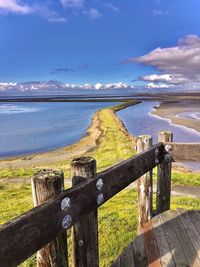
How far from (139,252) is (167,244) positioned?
408mm

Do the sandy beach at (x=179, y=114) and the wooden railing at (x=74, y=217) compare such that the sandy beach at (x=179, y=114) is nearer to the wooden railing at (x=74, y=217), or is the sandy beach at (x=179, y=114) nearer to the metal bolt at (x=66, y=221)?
the wooden railing at (x=74, y=217)

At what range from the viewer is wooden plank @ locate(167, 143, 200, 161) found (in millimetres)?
A: 4523

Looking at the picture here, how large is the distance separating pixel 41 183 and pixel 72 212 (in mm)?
414

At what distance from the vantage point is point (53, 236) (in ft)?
7.02

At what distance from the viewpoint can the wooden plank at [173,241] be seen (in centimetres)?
342

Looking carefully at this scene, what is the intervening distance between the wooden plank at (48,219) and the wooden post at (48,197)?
70 mm

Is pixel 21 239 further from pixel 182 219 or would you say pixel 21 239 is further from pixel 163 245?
pixel 182 219

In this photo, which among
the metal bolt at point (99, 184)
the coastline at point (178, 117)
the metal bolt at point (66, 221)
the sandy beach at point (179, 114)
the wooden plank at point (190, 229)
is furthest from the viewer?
the sandy beach at point (179, 114)

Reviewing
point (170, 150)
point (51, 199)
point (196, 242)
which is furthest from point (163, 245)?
point (51, 199)

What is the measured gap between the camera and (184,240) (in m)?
3.86

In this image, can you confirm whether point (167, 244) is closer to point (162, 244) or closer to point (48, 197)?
point (162, 244)

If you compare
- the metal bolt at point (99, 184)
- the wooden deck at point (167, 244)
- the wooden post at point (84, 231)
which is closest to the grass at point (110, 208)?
the wooden deck at point (167, 244)

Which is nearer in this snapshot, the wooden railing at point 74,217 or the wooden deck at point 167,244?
the wooden railing at point 74,217

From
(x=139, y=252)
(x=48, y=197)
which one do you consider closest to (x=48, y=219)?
(x=48, y=197)
